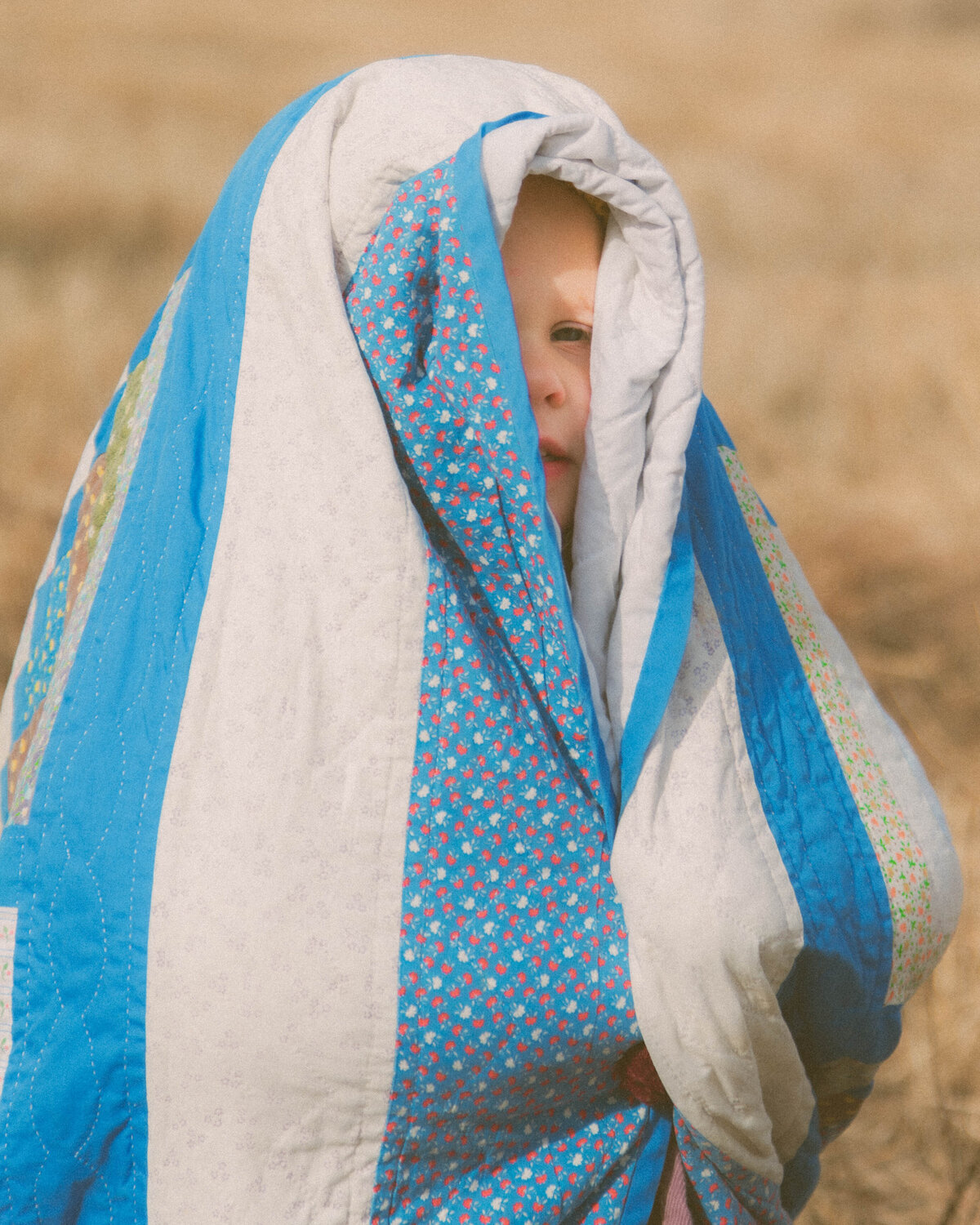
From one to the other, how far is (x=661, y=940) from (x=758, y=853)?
10 centimetres

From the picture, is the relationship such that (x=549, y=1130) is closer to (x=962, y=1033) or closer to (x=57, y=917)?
(x=57, y=917)

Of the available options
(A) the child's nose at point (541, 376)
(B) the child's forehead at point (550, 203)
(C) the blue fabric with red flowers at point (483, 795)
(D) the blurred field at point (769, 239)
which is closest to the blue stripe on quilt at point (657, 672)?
(C) the blue fabric with red flowers at point (483, 795)

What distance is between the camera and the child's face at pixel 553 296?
2.76ft

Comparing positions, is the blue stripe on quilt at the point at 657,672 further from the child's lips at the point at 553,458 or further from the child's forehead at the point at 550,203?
the child's forehead at the point at 550,203

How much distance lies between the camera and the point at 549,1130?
85cm

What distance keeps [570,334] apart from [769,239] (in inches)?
124

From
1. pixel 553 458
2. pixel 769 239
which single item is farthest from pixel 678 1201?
pixel 769 239

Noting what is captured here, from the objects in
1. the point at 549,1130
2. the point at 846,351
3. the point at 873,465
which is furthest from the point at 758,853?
the point at 846,351

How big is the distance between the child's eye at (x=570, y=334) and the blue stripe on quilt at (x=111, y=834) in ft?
0.71

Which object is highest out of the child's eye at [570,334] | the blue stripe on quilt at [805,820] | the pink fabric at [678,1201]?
the child's eye at [570,334]

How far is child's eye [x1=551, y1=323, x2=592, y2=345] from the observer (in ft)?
2.81

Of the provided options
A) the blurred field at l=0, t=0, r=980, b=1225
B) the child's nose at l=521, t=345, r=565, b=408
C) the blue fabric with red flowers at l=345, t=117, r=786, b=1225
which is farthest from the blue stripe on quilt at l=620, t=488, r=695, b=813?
the blurred field at l=0, t=0, r=980, b=1225

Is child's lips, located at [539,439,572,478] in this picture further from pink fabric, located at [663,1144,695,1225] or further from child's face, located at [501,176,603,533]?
pink fabric, located at [663,1144,695,1225]

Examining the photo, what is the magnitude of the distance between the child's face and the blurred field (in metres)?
1.29
